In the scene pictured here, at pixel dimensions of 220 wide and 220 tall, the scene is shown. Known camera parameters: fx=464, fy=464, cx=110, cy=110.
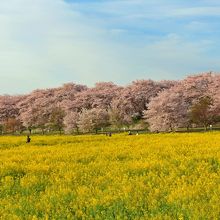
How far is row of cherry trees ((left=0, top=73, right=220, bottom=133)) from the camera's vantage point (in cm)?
8619

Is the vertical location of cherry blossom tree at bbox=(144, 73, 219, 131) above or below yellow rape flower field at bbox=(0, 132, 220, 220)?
above

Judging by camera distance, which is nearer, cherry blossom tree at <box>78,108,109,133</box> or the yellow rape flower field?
the yellow rape flower field

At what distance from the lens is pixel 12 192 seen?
49.4ft

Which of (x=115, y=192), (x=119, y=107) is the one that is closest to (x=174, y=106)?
(x=119, y=107)

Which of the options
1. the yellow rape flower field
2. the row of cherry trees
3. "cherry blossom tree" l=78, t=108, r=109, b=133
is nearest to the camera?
the yellow rape flower field

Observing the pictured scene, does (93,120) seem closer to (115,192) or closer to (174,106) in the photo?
(174,106)

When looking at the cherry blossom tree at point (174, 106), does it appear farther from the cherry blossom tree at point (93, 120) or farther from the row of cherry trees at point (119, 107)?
the cherry blossom tree at point (93, 120)

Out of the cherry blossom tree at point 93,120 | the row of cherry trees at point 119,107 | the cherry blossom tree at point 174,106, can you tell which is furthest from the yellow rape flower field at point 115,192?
the cherry blossom tree at point 93,120

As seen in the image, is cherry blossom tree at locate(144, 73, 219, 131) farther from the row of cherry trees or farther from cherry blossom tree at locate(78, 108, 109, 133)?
cherry blossom tree at locate(78, 108, 109, 133)

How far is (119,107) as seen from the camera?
341 ft

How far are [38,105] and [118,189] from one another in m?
109

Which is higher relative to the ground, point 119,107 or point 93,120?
point 119,107

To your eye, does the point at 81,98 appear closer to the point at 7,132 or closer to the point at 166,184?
the point at 7,132

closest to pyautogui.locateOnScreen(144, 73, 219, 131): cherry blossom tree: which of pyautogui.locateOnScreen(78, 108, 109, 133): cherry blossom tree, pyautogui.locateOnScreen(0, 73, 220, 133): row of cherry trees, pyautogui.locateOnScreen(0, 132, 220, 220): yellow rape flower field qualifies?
pyautogui.locateOnScreen(0, 73, 220, 133): row of cherry trees
